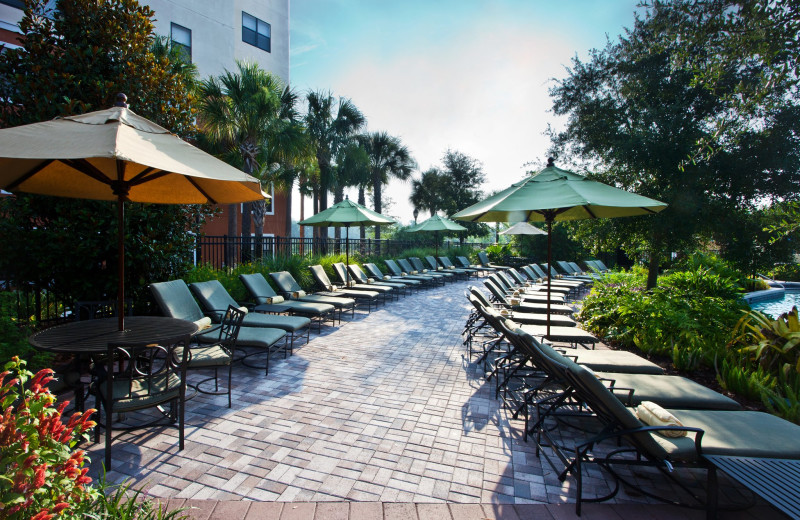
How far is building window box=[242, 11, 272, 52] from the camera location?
19.4m

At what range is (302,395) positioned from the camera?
169 inches

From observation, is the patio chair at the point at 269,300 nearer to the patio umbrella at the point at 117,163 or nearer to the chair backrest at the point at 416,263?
the patio umbrella at the point at 117,163

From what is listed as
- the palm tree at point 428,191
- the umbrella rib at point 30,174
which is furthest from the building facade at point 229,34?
the palm tree at point 428,191

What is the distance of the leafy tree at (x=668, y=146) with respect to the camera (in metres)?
7.62

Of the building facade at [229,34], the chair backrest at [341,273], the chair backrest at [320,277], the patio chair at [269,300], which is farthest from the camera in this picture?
the building facade at [229,34]

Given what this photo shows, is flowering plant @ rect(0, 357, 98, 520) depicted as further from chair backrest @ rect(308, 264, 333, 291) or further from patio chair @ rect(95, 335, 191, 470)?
chair backrest @ rect(308, 264, 333, 291)

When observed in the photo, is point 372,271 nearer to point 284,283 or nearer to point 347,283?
point 347,283

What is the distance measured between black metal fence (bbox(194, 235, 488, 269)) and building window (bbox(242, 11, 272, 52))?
11796 mm

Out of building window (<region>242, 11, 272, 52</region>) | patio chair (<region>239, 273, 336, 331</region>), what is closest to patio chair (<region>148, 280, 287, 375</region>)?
patio chair (<region>239, 273, 336, 331</region>)

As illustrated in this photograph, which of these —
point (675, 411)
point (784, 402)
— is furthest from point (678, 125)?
point (675, 411)

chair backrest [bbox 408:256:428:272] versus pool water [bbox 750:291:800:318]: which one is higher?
chair backrest [bbox 408:256:428:272]

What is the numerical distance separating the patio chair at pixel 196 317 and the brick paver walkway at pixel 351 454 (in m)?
0.48

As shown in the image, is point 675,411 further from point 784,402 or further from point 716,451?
point 784,402

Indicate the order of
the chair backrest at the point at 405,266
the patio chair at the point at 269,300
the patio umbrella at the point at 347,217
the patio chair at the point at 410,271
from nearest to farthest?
the patio chair at the point at 269,300 → the patio umbrella at the point at 347,217 → the patio chair at the point at 410,271 → the chair backrest at the point at 405,266
